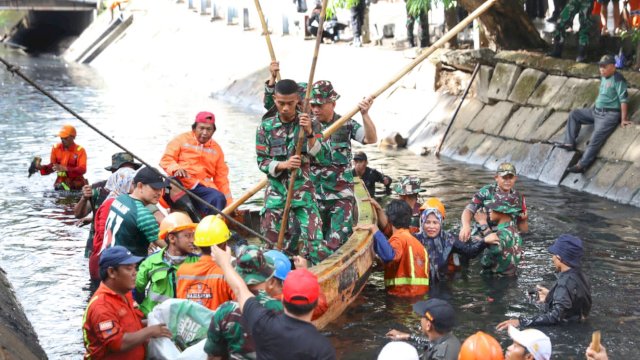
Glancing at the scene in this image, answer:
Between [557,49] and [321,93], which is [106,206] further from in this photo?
[557,49]

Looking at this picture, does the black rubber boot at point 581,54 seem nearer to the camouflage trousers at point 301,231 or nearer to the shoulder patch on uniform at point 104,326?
the camouflage trousers at point 301,231

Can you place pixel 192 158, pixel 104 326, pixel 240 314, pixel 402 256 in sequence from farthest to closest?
pixel 192 158 < pixel 402 256 < pixel 104 326 < pixel 240 314

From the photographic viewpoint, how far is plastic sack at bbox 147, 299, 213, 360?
23.5ft

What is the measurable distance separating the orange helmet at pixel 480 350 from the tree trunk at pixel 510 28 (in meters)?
13.8

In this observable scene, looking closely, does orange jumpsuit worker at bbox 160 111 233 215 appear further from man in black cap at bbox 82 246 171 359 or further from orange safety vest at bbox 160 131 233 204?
man in black cap at bbox 82 246 171 359

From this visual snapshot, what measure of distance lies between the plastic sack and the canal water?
2134mm

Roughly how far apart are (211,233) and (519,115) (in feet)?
41.2

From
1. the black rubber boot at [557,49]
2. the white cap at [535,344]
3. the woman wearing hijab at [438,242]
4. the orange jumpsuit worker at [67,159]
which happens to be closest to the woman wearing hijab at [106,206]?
the woman wearing hijab at [438,242]

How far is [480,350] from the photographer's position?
6.54 metres

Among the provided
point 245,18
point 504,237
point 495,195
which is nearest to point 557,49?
point 495,195

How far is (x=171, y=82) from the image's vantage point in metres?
35.0

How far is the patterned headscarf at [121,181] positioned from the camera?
10.3 metres

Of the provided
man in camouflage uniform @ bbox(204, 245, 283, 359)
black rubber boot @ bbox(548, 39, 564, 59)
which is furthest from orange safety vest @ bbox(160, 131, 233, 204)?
black rubber boot @ bbox(548, 39, 564, 59)

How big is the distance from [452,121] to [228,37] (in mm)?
15418
